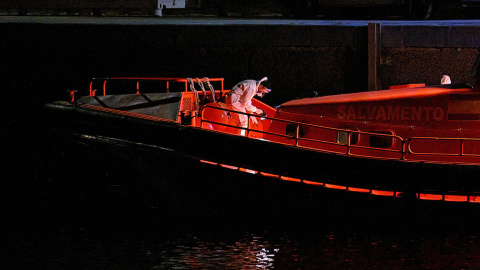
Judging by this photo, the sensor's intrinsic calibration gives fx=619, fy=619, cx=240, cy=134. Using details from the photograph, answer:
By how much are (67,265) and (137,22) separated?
17.6 ft

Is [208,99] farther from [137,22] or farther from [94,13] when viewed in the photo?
[94,13]

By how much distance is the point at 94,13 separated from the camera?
457 inches

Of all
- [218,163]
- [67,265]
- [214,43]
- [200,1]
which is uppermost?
[200,1]

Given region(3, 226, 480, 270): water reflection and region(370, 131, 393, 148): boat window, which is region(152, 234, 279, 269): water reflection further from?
region(370, 131, 393, 148): boat window

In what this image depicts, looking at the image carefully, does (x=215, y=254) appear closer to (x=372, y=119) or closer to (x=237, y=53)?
(x=372, y=119)

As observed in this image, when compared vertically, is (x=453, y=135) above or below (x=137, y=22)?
below

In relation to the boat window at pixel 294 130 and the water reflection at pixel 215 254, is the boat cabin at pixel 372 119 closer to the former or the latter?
the boat window at pixel 294 130

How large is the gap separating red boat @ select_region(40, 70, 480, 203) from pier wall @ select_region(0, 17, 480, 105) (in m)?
2.79

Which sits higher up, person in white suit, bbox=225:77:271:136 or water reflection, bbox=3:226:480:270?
person in white suit, bbox=225:77:271:136

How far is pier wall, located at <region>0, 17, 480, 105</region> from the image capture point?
1017cm

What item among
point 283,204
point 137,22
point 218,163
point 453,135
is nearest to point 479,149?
point 453,135

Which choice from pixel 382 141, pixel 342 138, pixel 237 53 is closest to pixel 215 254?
pixel 342 138

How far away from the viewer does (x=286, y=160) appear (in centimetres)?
694

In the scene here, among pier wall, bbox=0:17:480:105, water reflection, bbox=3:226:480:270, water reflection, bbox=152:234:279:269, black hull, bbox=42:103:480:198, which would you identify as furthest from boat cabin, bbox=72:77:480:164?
pier wall, bbox=0:17:480:105
